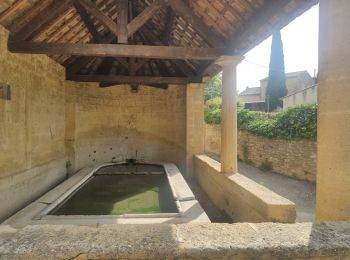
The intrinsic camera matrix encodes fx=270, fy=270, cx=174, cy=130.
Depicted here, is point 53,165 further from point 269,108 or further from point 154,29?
point 269,108

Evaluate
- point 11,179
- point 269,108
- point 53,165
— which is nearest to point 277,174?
point 53,165

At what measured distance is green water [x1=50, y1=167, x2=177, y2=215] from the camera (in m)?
5.09

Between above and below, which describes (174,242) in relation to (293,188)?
above

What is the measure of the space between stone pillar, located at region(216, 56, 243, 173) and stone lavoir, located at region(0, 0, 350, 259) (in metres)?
0.03

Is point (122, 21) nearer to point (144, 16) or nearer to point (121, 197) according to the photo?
point (144, 16)

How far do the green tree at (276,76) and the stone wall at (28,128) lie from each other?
66.6ft

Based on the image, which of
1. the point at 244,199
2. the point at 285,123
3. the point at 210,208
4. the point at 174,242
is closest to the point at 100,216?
the point at 244,199

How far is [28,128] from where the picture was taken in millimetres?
5996

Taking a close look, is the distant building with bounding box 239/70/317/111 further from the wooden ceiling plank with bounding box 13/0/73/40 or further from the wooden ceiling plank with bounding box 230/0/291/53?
the wooden ceiling plank with bounding box 13/0/73/40

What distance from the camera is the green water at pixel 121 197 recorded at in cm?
509

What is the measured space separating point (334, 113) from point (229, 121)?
3.83m

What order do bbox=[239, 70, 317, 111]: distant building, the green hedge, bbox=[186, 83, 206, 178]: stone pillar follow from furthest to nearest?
bbox=[239, 70, 317, 111]: distant building < the green hedge < bbox=[186, 83, 206, 178]: stone pillar

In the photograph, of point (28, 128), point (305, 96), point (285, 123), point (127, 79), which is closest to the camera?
point (28, 128)

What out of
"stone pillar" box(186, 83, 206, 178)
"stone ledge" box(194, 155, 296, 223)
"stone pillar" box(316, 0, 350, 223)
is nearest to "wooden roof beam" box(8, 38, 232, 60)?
"stone ledge" box(194, 155, 296, 223)
